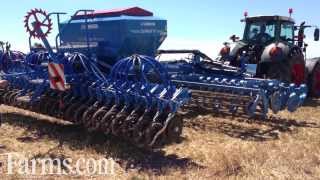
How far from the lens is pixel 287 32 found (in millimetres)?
10398

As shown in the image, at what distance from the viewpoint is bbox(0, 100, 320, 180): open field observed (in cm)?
501

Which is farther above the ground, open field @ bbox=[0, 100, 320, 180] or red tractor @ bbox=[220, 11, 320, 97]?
red tractor @ bbox=[220, 11, 320, 97]

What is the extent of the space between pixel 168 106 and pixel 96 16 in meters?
2.86

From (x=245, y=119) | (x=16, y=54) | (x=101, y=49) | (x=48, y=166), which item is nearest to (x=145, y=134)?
(x=48, y=166)

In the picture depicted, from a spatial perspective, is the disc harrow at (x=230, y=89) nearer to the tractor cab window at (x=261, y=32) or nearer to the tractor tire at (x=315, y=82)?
the tractor cab window at (x=261, y=32)

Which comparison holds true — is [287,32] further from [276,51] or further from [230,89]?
[230,89]

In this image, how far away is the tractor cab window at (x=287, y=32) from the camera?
10250 mm

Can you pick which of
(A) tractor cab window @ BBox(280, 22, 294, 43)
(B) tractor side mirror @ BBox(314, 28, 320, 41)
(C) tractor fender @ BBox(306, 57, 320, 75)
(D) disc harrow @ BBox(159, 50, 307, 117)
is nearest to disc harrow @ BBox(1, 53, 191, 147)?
(D) disc harrow @ BBox(159, 50, 307, 117)

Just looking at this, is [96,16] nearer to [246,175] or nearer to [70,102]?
[70,102]

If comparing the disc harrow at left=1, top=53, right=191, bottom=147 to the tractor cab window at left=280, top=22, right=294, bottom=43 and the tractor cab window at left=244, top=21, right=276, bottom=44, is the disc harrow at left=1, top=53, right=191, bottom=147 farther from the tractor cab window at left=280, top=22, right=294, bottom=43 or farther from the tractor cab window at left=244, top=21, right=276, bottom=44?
the tractor cab window at left=280, top=22, right=294, bottom=43

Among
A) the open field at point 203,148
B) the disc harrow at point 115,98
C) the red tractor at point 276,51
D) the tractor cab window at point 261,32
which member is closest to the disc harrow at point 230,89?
the open field at point 203,148

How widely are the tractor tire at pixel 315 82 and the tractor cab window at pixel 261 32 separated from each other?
1.40 m

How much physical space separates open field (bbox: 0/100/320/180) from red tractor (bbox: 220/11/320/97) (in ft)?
5.01

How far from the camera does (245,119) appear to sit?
26.0 feet
